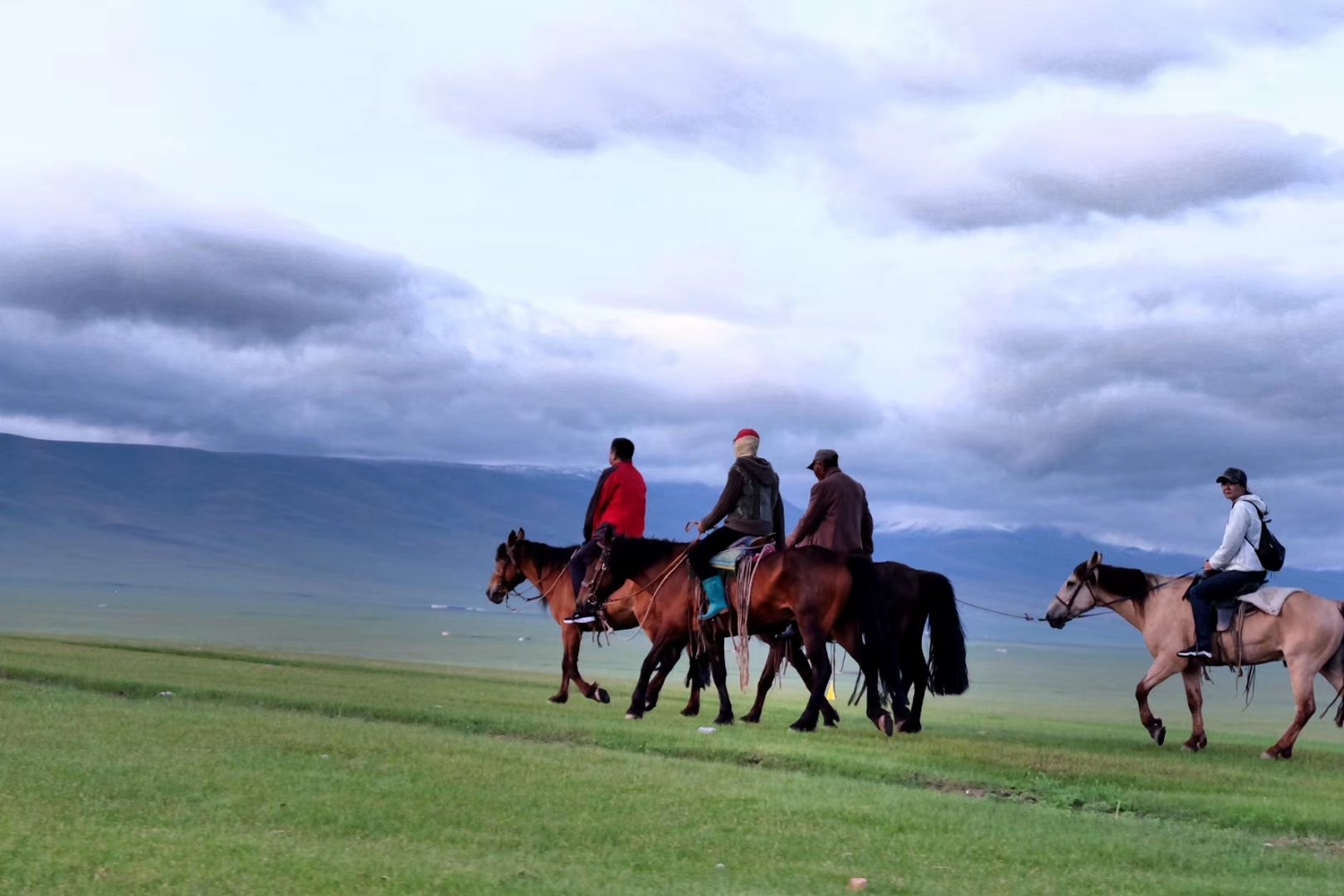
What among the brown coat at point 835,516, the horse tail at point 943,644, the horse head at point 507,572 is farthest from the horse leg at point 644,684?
the horse head at point 507,572

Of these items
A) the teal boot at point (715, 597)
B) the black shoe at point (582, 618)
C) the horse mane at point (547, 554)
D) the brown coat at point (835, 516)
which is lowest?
the black shoe at point (582, 618)

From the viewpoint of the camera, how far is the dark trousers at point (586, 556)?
2102 cm

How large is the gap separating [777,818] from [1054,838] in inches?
78.6

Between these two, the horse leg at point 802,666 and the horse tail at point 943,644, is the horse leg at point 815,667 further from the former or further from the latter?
the horse tail at point 943,644

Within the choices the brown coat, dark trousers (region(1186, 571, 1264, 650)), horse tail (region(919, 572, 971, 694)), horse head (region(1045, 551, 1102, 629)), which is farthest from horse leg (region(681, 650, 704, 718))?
dark trousers (region(1186, 571, 1264, 650))

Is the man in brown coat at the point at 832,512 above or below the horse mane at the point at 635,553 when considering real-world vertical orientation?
above

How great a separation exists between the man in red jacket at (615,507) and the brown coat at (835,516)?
8.68 feet

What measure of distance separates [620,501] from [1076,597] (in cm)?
623

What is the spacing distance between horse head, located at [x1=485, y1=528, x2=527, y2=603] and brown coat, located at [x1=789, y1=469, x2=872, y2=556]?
17.1 ft

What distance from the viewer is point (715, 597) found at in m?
19.1

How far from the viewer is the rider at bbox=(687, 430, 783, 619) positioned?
62.6ft

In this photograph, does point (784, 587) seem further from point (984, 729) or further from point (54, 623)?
point (54, 623)

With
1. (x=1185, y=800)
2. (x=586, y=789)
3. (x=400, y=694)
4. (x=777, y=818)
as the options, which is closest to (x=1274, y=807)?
(x=1185, y=800)

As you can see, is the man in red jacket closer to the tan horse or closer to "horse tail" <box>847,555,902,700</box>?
"horse tail" <box>847,555,902,700</box>
